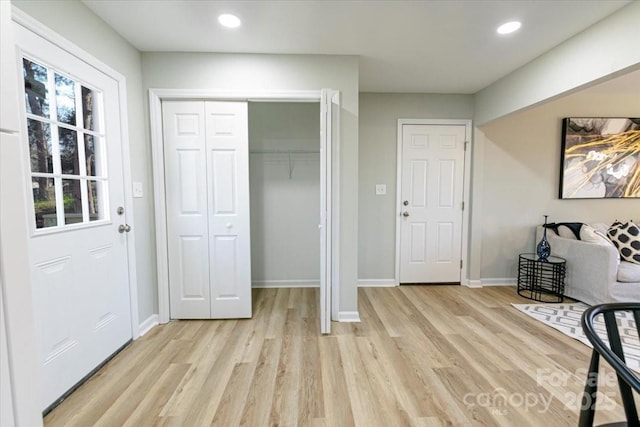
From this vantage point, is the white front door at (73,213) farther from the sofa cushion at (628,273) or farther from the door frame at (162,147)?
the sofa cushion at (628,273)

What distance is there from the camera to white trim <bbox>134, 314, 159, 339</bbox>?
2.38 metres

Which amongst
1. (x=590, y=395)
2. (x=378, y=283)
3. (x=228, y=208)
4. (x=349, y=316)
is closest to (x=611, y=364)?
(x=590, y=395)

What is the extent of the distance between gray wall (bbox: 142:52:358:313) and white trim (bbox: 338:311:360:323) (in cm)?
129

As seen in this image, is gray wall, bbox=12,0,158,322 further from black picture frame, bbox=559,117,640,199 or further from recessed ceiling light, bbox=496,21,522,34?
black picture frame, bbox=559,117,640,199

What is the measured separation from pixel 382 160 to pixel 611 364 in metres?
3.07

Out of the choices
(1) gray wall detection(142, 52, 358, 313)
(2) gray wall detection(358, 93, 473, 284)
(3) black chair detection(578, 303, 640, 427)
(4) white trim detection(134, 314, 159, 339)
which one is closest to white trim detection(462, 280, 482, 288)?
(2) gray wall detection(358, 93, 473, 284)

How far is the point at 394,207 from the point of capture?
3.60 meters

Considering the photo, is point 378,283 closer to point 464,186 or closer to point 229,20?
point 464,186

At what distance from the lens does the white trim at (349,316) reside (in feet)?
8.64

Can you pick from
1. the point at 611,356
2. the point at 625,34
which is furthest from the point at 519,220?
the point at 611,356

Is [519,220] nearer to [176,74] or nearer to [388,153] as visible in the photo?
[388,153]

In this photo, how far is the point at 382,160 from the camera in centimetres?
356

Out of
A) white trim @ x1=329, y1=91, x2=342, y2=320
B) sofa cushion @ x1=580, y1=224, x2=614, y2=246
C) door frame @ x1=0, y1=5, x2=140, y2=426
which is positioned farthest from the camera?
sofa cushion @ x1=580, y1=224, x2=614, y2=246

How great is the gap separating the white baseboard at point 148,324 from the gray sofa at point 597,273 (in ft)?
14.3
